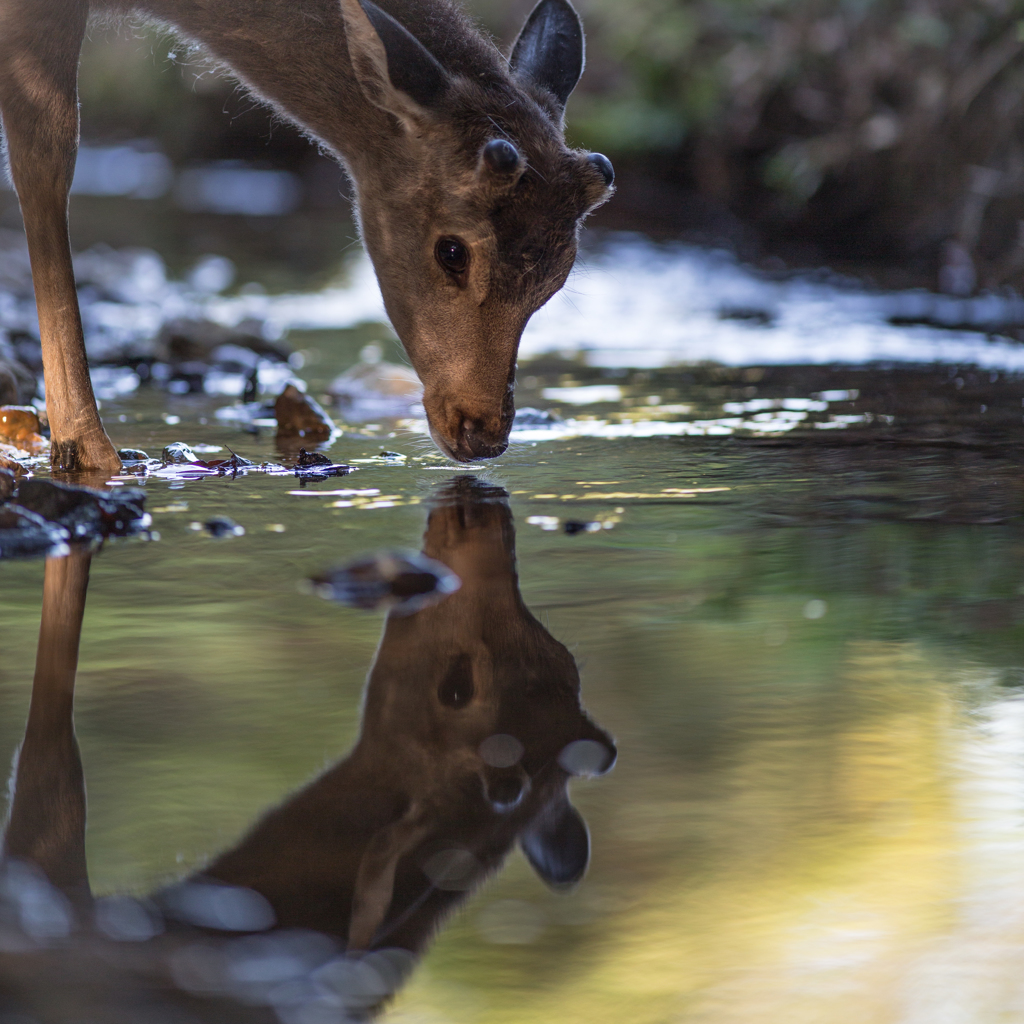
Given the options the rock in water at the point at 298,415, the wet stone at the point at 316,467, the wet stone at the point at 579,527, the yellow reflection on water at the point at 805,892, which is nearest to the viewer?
the yellow reflection on water at the point at 805,892

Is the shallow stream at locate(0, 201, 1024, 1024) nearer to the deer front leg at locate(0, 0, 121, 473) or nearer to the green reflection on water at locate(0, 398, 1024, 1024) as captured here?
the green reflection on water at locate(0, 398, 1024, 1024)

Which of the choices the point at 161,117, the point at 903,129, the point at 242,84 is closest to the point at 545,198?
the point at 242,84

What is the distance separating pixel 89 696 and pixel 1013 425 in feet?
13.0

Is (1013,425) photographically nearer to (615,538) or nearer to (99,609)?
(615,538)

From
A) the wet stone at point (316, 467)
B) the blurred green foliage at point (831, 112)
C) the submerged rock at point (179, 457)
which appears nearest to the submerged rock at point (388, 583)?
the wet stone at point (316, 467)

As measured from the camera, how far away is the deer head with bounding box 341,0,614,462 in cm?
446

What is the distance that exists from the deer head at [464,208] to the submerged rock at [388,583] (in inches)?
48.4

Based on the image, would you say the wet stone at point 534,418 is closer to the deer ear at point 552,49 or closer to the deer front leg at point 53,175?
the deer ear at point 552,49

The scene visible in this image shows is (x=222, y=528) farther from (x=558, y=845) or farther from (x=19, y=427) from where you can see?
(x=558, y=845)

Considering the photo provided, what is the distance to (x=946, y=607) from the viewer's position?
3.41 m

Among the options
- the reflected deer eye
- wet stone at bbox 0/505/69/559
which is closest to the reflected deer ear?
the reflected deer eye

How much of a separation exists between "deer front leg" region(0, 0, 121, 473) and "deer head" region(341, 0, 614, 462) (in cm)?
100

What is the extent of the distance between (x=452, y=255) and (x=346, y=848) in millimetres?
2793

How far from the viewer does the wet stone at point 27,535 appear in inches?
146
